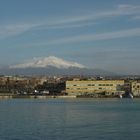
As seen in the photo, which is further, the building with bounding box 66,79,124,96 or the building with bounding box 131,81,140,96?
the building with bounding box 131,81,140,96

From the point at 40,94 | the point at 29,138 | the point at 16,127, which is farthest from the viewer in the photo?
the point at 40,94

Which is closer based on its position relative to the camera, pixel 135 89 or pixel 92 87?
pixel 92 87

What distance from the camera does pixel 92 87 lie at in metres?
142

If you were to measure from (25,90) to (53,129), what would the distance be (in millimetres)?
130885

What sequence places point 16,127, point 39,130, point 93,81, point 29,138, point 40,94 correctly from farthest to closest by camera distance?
point 40,94, point 93,81, point 16,127, point 39,130, point 29,138

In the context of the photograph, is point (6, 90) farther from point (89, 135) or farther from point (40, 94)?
point (89, 135)

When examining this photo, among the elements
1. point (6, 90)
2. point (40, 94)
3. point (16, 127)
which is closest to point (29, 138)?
point (16, 127)

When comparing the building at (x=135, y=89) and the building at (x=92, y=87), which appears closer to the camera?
the building at (x=92, y=87)

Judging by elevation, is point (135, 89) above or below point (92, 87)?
below

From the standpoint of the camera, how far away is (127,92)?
14500 cm

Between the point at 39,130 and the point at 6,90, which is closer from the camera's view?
the point at 39,130

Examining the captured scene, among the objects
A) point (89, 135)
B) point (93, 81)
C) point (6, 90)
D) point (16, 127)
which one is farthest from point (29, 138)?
point (6, 90)

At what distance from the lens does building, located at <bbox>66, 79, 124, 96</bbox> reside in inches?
5576

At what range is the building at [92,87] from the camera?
14162 centimetres
